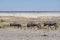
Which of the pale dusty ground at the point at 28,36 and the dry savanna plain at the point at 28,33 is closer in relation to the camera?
the pale dusty ground at the point at 28,36

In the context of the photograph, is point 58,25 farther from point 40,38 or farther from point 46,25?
point 40,38

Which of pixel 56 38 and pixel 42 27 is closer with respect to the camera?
pixel 56 38

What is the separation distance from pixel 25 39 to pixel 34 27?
834 centimetres

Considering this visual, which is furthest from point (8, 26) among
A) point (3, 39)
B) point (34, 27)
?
point (3, 39)

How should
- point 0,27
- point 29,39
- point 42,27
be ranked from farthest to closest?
point 0,27
point 42,27
point 29,39

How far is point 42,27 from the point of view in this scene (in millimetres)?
24609

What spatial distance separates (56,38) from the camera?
17.7m

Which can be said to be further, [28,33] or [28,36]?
[28,33]

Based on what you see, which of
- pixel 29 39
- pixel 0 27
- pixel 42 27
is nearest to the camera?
pixel 29 39

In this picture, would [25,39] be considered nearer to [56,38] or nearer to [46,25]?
[56,38]

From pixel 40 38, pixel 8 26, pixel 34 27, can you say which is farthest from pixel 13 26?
pixel 40 38

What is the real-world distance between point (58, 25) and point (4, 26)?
19.7ft

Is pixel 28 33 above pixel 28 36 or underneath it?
underneath

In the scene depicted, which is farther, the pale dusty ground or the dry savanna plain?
the dry savanna plain
